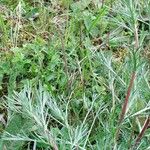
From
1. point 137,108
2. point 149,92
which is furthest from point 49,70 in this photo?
point 149,92

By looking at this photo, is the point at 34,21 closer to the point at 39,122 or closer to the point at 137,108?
the point at 137,108

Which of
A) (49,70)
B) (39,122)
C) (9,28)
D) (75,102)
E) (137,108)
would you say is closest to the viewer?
(39,122)

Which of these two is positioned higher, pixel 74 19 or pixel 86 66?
pixel 74 19

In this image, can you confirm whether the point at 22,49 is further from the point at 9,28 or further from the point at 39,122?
the point at 39,122

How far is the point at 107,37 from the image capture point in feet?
7.95

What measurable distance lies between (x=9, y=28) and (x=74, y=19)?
1.19 ft

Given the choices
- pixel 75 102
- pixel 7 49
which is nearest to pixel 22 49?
pixel 7 49

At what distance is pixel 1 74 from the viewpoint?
2145 millimetres

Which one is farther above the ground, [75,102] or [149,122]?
[149,122]

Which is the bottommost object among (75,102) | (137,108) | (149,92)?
(75,102)

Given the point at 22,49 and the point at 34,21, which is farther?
the point at 34,21

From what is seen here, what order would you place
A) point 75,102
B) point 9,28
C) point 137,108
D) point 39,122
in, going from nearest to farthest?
point 39,122
point 137,108
point 75,102
point 9,28

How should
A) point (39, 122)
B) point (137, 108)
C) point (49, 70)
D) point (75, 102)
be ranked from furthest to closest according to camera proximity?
point (49, 70), point (75, 102), point (137, 108), point (39, 122)

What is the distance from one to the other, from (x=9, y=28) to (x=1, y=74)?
0.37m
